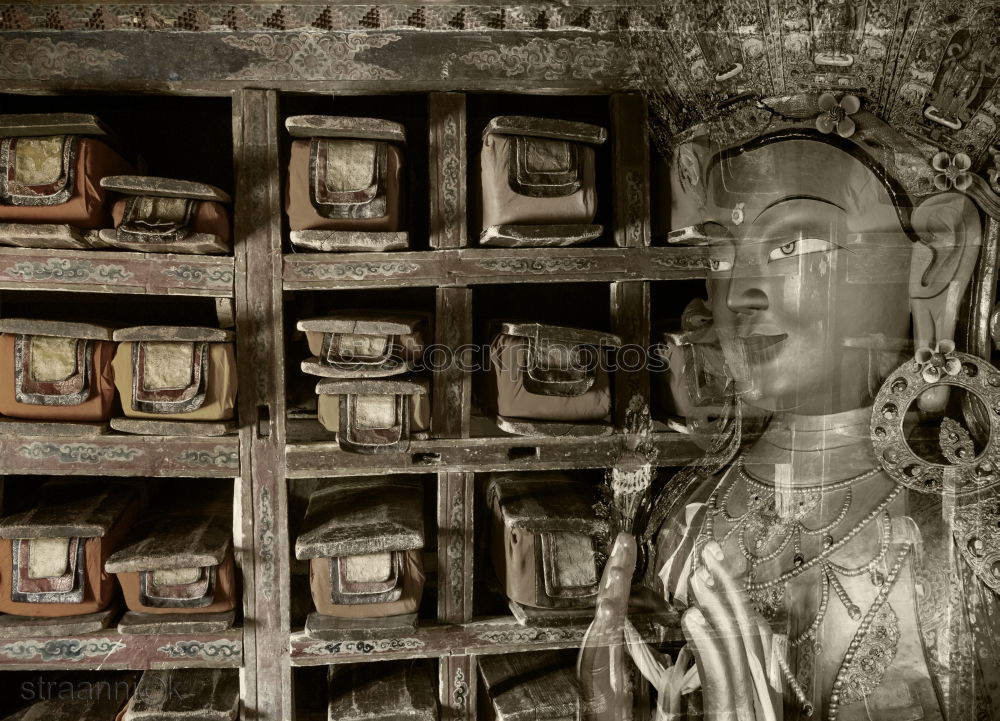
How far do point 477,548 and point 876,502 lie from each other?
1.00 metres

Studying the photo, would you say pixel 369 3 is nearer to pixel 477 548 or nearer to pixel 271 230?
pixel 271 230

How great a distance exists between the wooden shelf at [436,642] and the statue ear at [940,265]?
1.09 metres

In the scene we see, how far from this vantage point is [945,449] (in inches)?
49.9

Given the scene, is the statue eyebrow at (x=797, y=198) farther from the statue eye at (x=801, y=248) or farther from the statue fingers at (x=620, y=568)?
the statue fingers at (x=620, y=568)

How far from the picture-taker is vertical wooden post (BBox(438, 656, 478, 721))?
168 cm

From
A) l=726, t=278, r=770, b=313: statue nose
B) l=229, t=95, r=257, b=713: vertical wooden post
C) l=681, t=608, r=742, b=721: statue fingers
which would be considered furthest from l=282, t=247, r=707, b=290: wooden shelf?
l=681, t=608, r=742, b=721: statue fingers

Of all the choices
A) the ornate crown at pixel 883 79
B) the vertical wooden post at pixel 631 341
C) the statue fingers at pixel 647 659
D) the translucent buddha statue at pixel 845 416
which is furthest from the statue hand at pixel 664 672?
the ornate crown at pixel 883 79

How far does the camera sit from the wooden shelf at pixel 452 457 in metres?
1.61

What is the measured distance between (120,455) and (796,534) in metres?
1.69

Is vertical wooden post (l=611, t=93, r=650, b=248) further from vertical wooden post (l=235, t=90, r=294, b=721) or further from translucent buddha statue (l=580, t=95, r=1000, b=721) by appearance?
vertical wooden post (l=235, t=90, r=294, b=721)

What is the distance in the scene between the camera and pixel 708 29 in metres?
1.30

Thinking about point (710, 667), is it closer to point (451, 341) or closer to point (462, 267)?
point (451, 341)

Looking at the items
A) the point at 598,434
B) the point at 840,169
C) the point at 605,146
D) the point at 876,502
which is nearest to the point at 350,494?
the point at 598,434

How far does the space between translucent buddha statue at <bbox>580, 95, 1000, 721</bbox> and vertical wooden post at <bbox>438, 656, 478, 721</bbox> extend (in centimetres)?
68
